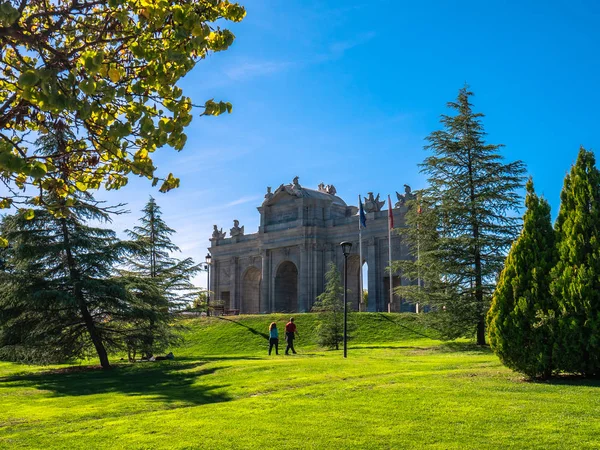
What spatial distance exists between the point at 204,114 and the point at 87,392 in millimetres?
11812

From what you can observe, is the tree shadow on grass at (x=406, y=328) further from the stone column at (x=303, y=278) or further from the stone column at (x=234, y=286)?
the stone column at (x=234, y=286)

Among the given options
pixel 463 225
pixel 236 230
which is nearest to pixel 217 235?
pixel 236 230

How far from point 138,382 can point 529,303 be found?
11126 millimetres

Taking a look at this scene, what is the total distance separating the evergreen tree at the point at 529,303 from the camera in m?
12.5

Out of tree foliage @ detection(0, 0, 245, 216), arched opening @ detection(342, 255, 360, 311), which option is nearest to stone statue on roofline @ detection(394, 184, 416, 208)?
arched opening @ detection(342, 255, 360, 311)

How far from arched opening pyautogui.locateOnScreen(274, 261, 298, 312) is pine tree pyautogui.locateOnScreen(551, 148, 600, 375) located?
1818 inches

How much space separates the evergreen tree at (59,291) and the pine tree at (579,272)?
49.1 feet

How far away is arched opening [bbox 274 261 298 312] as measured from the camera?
193 ft

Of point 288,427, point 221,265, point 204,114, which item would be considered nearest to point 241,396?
point 288,427

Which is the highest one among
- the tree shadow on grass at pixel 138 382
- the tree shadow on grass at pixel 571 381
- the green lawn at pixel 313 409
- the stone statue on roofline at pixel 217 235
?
the stone statue on roofline at pixel 217 235

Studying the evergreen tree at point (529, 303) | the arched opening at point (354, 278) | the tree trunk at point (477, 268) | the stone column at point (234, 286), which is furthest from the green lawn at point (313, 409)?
the stone column at point (234, 286)

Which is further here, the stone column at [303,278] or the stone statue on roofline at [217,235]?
the stone statue on roofline at [217,235]

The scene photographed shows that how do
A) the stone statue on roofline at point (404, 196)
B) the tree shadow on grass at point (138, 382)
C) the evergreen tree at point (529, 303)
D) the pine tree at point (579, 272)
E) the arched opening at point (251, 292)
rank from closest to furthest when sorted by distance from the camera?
the pine tree at point (579, 272)
the evergreen tree at point (529, 303)
the tree shadow on grass at point (138, 382)
the stone statue on roofline at point (404, 196)
the arched opening at point (251, 292)

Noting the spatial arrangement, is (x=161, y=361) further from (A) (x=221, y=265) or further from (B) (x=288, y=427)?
(A) (x=221, y=265)
